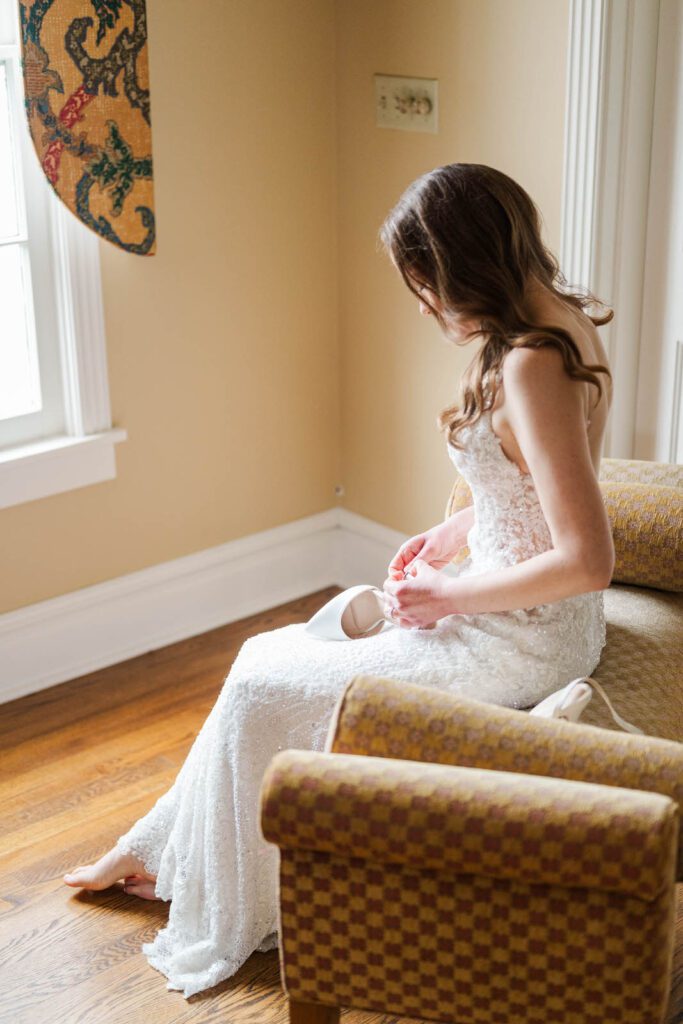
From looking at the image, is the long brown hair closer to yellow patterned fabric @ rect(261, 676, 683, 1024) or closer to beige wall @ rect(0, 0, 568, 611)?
yellow patterned fabric @ rect(261, 676, 683, 1024)

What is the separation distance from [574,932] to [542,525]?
71 cm

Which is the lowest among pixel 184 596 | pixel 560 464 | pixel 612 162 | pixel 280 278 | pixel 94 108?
pixel 184 596

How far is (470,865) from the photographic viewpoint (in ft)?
5.03

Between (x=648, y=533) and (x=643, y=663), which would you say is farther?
(x=648, y=533)

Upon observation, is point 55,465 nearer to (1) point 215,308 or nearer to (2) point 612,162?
(1) point 215,308

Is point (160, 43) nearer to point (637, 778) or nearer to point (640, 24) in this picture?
point (640, 24)

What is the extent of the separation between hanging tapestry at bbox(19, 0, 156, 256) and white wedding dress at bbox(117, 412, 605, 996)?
51.0 inches

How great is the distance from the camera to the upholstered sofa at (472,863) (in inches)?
58.9

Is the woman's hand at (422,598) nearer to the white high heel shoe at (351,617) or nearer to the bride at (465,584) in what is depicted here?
the bride at (465,584)

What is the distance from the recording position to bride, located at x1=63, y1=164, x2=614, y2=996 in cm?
188

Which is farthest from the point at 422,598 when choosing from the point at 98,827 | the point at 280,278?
the point at 280,278

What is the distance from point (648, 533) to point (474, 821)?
105cm

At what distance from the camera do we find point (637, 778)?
159 cm

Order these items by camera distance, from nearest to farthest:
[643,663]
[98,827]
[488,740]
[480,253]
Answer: [488,740]
[480,253]
[643,663]
[98,827]
